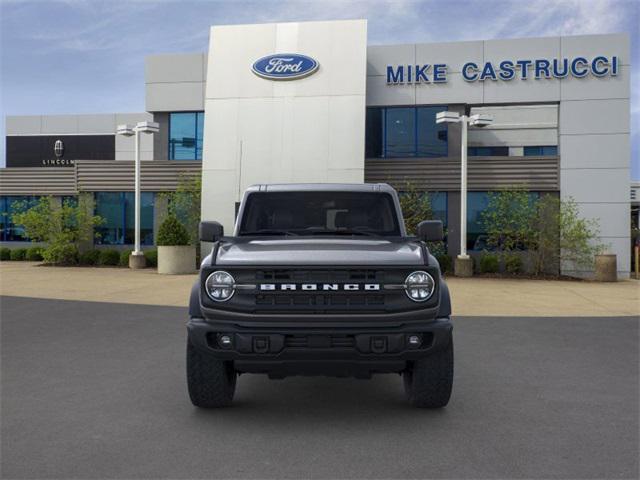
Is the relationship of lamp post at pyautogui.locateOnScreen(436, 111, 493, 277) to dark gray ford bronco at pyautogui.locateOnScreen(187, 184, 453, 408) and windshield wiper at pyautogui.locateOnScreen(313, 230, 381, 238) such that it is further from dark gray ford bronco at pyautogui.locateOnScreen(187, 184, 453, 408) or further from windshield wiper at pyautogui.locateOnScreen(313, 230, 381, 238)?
dark gray ford bronco at pyautogui.locateOnScreen(187, 184, 453, 408)

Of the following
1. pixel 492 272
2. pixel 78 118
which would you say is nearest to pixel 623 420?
pixel 492 272

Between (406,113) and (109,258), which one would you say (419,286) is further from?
(109,258)

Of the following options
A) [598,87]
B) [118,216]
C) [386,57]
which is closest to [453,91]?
[386,57]

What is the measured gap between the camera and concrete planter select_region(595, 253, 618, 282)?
1908 cm

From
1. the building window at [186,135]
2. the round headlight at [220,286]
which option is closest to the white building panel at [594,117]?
the building window at [186,135]

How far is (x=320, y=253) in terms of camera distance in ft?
14.6

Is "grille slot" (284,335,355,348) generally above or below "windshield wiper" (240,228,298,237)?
below

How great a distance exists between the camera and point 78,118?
43.5 meters

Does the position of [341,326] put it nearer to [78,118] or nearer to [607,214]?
[607,214]

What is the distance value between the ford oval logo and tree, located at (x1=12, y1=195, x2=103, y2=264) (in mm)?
9256

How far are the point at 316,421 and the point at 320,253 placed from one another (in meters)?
1.32

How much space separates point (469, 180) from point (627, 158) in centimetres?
549

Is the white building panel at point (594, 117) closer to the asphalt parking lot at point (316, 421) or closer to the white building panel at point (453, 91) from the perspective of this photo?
the white building panel at point (453, 91)

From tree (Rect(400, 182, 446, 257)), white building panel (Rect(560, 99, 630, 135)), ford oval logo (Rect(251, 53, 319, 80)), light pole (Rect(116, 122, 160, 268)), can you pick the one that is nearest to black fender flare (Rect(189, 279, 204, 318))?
Result: tree (Rect(400, 182, 446, 257))
